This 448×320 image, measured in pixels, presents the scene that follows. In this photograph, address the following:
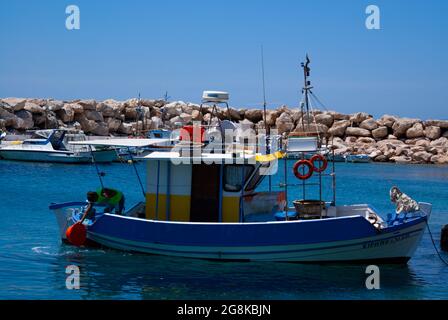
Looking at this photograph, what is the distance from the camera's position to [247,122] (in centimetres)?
7094

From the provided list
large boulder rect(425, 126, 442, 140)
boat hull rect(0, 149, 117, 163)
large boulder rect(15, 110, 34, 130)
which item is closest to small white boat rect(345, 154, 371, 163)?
large boulder rect(425, 126, 442, 140)

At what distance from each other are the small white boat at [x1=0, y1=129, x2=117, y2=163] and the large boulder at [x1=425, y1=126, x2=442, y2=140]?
37.0m

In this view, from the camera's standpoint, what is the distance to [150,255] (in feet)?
50.5

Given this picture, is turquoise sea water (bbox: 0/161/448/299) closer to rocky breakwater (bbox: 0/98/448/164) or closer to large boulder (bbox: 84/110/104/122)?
rocky breakwater (bbox: 0/98/448/164)

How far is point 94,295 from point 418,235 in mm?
6900

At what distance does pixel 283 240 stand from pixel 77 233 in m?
4.52

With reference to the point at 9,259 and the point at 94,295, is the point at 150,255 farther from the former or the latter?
the point at 9,259

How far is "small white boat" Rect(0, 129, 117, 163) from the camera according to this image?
173 ft

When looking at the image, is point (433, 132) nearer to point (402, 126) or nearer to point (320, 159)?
point (402, 126)

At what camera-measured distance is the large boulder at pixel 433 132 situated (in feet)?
250

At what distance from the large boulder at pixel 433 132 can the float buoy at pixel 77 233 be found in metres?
65.8

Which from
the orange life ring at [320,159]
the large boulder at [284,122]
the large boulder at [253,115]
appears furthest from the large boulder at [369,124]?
the orange life ring at [320,159]

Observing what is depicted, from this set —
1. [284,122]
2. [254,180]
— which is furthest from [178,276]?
[284,122]
